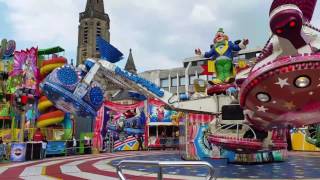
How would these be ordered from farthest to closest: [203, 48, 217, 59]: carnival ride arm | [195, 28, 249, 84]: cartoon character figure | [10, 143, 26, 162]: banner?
[10, 143, 26, 162]: banner, [203, 48, 217, 59]: carnival ride arm, [195, 28, 249, 84]: cartoon character figure

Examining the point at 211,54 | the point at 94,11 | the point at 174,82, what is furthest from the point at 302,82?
the point at 94,11

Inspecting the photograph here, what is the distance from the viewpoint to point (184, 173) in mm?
12812

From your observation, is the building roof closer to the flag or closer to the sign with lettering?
the sign with lettering

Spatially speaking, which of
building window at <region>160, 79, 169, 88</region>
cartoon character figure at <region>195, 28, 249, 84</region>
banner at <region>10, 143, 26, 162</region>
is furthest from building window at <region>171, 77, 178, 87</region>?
cartoon character figure at <region>195, 28, 249, 84</region>

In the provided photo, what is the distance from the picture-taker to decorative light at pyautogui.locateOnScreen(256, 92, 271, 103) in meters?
8.56

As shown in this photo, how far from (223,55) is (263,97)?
843cm

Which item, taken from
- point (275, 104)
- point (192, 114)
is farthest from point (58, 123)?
point (275, 104)

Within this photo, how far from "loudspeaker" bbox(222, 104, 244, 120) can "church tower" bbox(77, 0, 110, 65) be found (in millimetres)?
72947

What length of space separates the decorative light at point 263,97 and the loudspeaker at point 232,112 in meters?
6.70

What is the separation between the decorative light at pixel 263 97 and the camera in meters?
8.56

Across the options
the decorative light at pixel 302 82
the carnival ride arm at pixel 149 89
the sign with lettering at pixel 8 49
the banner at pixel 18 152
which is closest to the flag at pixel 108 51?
the carnival ride arm at pixel 149 89

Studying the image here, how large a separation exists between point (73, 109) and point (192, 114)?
397 inches

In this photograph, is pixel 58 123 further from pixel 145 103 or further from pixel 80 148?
pixel 145 103

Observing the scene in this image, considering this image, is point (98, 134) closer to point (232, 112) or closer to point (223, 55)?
point (223, 55)
